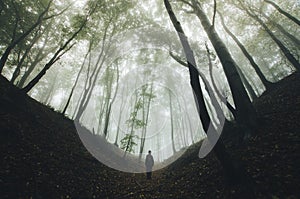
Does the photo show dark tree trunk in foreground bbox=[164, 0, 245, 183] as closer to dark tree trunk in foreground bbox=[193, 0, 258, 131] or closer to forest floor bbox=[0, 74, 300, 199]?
forest floor bbox=[0, 74, 300, 199]

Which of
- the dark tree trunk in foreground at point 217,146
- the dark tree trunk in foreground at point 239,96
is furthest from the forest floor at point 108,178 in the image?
the dark tree trunk in foreground at point 239,96

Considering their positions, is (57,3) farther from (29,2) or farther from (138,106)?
(138,106)

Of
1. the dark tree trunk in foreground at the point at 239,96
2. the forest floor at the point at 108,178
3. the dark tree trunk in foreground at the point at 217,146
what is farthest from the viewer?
the dark tree trunk in foreground at the point at 239,96

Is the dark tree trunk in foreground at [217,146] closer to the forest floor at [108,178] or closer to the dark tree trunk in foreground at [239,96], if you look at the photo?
the forest floor at [108,178]

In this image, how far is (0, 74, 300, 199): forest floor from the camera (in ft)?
12.9

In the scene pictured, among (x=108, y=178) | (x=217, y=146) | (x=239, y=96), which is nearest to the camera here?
(x=217, y=146)

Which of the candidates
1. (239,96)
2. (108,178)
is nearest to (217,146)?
(239,96)

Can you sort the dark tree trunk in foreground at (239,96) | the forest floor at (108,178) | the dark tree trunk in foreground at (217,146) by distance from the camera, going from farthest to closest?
the dark tree trunk in foreground at (239,96) → the dark tree trunk in foreground at (217,146) → the forest floor at (108,178)

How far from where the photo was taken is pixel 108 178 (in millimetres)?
7777

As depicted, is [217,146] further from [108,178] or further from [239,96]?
[108,178]

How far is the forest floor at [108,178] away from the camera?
12.9ft

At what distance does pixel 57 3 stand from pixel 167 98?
22649 millimetres

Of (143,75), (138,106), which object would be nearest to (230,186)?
(138,106)

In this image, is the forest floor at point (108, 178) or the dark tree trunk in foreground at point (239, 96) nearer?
the forest floor at point (108, 178)
